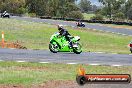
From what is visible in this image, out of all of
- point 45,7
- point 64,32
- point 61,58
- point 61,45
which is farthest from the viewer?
point 45,7

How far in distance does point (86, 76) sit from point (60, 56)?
11.2m

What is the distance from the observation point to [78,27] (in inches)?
2279

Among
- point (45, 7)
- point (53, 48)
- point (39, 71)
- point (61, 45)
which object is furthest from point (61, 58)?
point (45, 7)

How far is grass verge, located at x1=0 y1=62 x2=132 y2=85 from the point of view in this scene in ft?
43.8

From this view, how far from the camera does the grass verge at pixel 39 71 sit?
13.4m

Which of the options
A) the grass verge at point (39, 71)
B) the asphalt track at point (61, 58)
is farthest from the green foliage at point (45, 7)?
the grass verge at point (39, 71)

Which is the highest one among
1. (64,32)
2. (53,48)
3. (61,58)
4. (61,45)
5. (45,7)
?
(64,32)

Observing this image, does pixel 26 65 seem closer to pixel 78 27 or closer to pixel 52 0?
pixel 78 27

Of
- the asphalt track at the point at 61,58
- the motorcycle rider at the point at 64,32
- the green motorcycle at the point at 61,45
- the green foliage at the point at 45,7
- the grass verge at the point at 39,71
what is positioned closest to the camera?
the grass verge at the point at 39,71

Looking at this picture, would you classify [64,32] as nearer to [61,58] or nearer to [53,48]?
[53,48]

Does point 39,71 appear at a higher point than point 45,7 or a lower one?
higher

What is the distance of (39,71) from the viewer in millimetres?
15680

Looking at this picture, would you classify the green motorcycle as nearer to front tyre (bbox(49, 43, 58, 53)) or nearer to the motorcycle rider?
front tyre (bbox(49, 43, 58, 53))

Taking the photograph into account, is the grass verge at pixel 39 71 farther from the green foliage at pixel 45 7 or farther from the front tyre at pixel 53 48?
the green foliage at pixel 45 7
